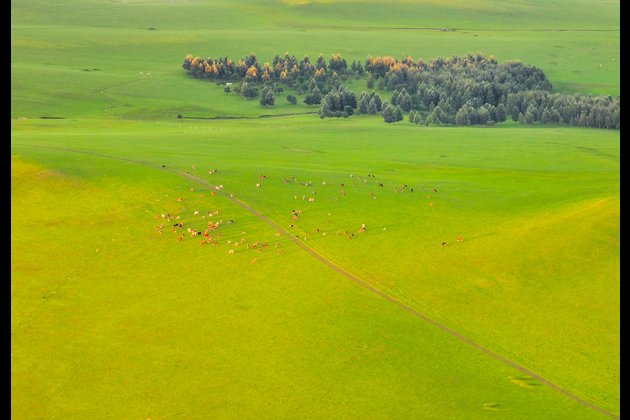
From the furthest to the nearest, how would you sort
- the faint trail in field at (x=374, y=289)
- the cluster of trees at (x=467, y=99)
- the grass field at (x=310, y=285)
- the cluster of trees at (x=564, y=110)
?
1. the cluster of trees at (x=467, y=99)
2. the cluster of trees at (x=564, y=110)
3. the faint trail in field at (x=374, y=289)
4. the grass field at (x=310, y=285)

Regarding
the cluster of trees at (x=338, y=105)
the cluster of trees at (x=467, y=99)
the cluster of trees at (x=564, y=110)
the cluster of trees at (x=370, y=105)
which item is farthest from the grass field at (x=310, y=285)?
the cluster of trees at (x=370, y=105)

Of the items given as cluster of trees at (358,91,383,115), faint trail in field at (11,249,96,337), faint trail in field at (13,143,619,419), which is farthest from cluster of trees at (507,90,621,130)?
faint trail in field at (11,249,96,337)

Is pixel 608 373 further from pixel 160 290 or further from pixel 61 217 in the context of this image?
pixel 61 217

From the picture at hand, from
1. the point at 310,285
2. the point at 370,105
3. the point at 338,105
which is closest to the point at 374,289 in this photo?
the point at 310,285

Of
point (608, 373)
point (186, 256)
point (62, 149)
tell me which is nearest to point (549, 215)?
point (608, 373)

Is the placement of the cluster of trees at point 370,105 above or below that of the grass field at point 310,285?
above

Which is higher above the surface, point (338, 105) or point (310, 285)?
point (338, 105)

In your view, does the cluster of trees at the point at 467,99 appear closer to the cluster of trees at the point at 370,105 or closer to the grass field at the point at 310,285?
the cluster of trees at the point at 370,105

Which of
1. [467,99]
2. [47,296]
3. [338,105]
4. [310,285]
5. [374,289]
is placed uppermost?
[467,99]

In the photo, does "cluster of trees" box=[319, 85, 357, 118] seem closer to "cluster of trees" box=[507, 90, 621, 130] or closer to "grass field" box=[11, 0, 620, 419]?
"cluster of trees" box=[507, 90, 621, 130]

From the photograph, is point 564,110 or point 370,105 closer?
point 564,110

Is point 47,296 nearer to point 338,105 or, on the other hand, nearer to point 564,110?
point 338,105
